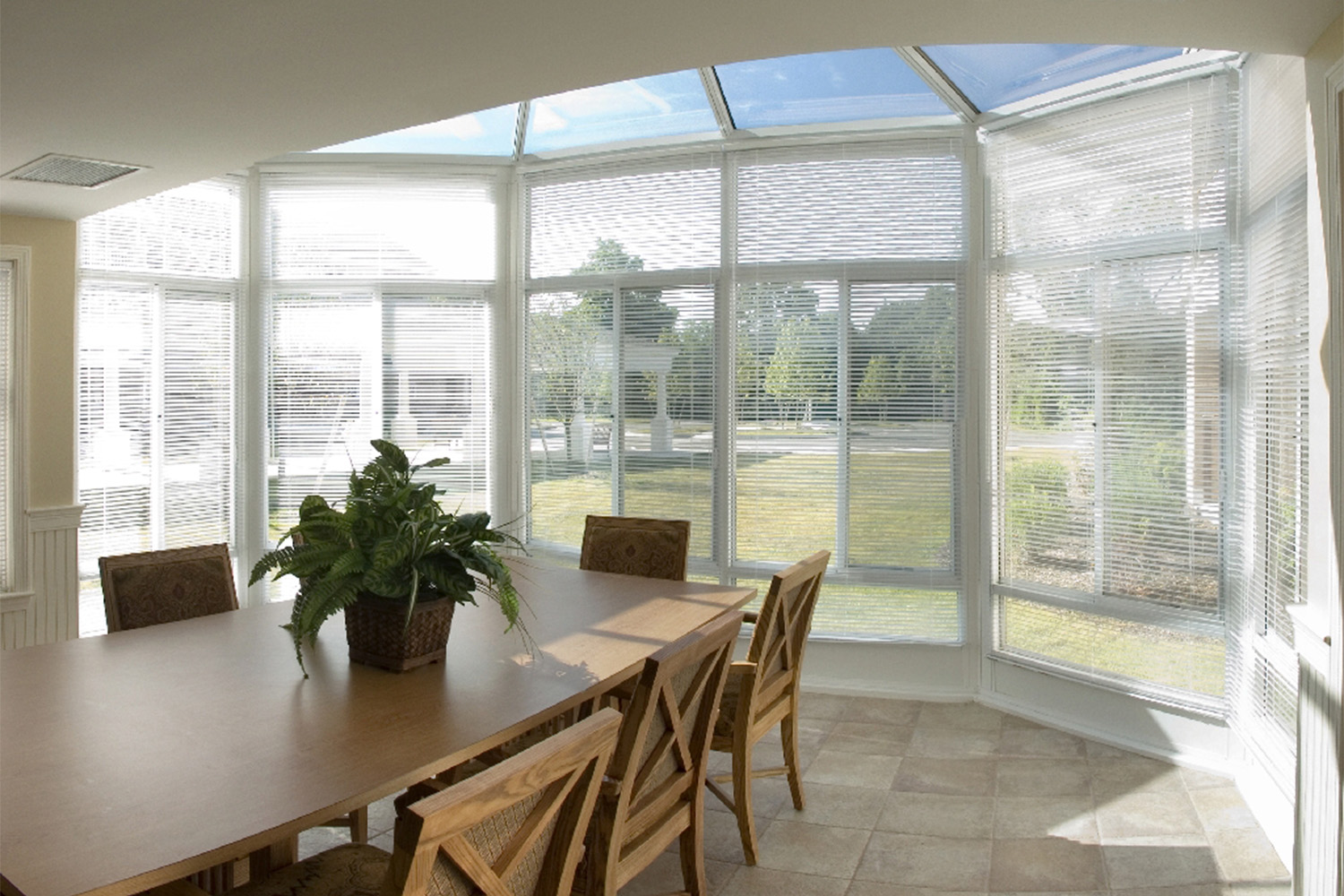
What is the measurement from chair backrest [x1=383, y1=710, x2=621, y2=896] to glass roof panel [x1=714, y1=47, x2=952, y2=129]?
3.94 metres

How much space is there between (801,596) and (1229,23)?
209cm

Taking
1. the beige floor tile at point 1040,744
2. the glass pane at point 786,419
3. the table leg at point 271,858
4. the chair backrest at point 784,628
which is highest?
the glass pane at point 786,419

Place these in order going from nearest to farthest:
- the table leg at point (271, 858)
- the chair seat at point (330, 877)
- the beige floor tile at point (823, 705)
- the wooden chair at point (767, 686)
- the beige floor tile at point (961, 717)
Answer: the chair seat at point (330, 877) → the table leg at point (271, 858) → the wooden chair at point (767, 686) → the beige floor tile at point (961, 717) → the beige floor tile at point (823, 705)

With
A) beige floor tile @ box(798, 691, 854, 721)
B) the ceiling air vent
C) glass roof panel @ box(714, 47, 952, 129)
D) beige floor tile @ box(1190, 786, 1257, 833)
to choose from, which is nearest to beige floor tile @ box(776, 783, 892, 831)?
beige floor tile @ box(798, 691, 854, 721)

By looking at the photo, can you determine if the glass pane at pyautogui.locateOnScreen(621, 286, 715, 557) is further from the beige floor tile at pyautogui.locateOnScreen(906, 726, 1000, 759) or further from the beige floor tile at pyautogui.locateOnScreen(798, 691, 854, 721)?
the beige floor tile at pyautogui.locateOnScreen(906, 726, 1000, 759)

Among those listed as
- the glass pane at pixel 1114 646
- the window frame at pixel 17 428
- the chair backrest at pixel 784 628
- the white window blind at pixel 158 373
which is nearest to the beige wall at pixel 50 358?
the window frame at pixel 17 428

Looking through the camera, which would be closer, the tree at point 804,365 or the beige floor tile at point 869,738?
the beige floor tile at point 869,738

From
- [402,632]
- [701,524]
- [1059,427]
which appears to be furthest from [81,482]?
[1059,427]

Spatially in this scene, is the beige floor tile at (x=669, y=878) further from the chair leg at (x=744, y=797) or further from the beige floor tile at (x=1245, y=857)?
the beige floor tile at (x=1245, y=857)

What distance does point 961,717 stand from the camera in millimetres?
4625

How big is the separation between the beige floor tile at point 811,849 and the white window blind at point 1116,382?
1.69 meters

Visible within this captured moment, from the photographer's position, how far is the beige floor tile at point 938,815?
3.37 meters

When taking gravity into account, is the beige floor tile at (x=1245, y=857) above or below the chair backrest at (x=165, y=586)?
below

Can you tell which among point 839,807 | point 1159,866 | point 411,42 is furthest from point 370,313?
point 1159,866
